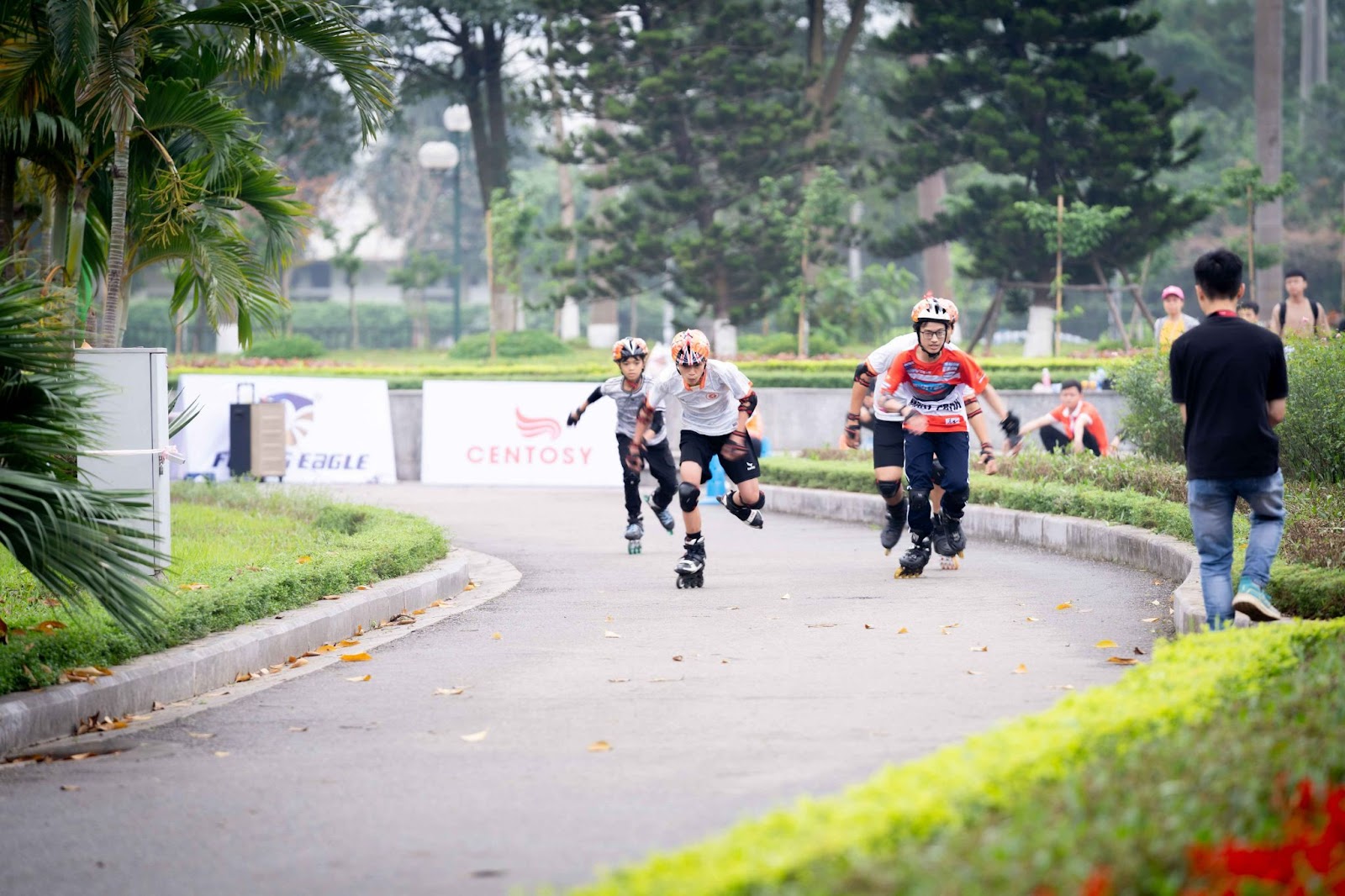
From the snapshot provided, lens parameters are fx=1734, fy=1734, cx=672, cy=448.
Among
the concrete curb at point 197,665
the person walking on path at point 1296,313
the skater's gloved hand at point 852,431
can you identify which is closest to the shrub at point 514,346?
the person walking on path at point 1296,313

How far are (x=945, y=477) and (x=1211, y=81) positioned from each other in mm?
55341

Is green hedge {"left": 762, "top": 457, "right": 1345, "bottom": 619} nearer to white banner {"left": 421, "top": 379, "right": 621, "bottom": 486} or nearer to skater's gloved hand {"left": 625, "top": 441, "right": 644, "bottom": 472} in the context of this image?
white banner {"left": 421, "top": 379, "right": 621, "bottom": 486}

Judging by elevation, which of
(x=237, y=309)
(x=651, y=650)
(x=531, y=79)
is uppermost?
(x=531, y=79)

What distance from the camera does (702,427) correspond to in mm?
12961

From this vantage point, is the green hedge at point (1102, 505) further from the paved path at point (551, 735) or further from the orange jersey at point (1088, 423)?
the orange jersey at point (1088, 423)

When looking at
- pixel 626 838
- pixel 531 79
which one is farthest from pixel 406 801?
pixel 531 79

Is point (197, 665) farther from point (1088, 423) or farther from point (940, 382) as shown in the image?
point (1088, 423)

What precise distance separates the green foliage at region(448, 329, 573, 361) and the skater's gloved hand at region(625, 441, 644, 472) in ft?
85.8

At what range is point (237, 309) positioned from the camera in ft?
48.9

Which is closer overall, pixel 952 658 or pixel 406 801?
pixel 406 801

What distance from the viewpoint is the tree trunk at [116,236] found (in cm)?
1303

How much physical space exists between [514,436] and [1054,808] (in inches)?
838

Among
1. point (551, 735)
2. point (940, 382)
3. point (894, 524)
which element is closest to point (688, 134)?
point (894, 524)

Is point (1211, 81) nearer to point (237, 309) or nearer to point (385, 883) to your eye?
point (237, 309)
